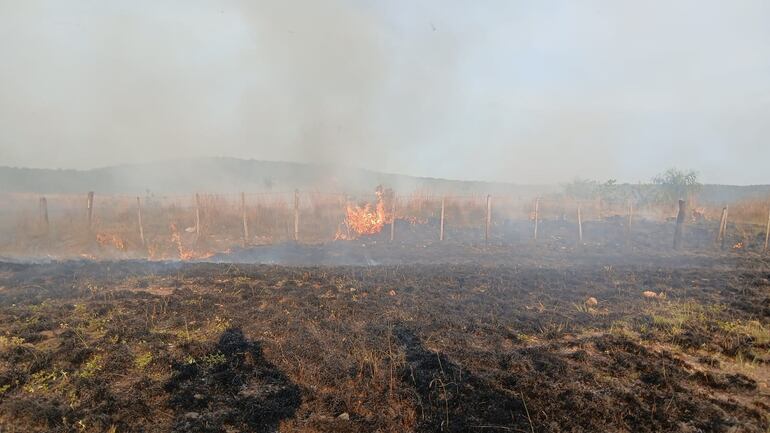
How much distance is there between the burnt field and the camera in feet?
13.5

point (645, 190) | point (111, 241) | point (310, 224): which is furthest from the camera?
point (645, 190)

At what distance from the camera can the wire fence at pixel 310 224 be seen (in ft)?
53.3

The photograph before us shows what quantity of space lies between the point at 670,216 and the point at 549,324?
76.9 feet

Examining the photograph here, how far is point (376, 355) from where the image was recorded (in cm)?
549

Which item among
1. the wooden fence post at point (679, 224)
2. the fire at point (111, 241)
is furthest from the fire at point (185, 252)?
the wooden fence post at point (679, 224)

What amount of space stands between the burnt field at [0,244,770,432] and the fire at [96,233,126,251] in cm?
573

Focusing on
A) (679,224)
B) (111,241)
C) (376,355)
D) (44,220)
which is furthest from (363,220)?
(376,355)

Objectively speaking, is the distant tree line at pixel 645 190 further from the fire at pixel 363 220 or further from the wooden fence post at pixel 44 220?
the wooden fence post at pixel 44 220

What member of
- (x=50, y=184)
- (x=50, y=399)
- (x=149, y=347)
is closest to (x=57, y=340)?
(x=149, y=347)

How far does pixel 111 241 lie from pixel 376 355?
47.9 feet

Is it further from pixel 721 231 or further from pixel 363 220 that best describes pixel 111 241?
pixel 721 231

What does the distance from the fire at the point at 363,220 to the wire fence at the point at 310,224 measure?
0.05 m

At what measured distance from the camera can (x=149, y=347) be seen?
5.70 metres

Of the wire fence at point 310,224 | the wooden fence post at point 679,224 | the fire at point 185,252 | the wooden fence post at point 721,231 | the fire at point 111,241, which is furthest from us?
the wooden fence post at point 721,231
